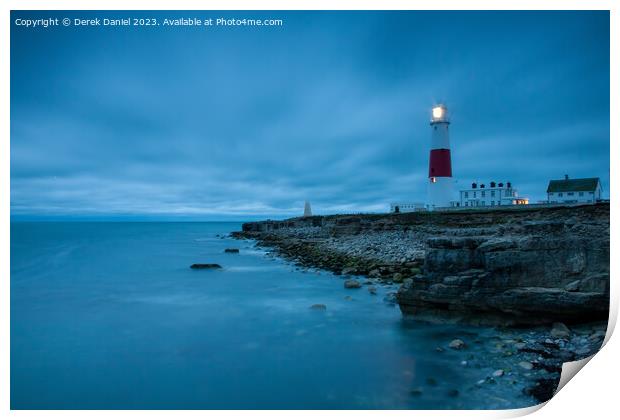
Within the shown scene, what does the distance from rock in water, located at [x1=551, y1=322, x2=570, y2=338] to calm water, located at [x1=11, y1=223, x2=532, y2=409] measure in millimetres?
654

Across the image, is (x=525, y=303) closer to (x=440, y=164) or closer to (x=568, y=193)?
(x=568, y=193)

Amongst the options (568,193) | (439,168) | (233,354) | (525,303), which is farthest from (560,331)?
(439,168)

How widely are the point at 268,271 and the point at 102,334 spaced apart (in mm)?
5420

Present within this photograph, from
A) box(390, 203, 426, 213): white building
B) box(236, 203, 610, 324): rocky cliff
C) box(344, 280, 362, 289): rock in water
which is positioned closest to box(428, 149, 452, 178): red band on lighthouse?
box(390, 203, 426, 213): white building

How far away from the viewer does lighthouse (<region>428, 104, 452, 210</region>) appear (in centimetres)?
1584

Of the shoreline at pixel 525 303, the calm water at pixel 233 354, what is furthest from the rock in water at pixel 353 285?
the shoreline at pixel 525 303

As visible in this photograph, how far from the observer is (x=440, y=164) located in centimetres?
1587

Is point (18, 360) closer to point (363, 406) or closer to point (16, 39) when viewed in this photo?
point (16, 39)

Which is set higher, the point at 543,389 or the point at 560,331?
the point at 560,331

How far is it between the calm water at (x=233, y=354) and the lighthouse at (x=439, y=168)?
1063cm

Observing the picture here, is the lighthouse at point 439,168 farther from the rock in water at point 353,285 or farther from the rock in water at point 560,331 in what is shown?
the rock in water at point 560,331

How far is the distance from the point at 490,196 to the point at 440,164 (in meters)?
3.98
